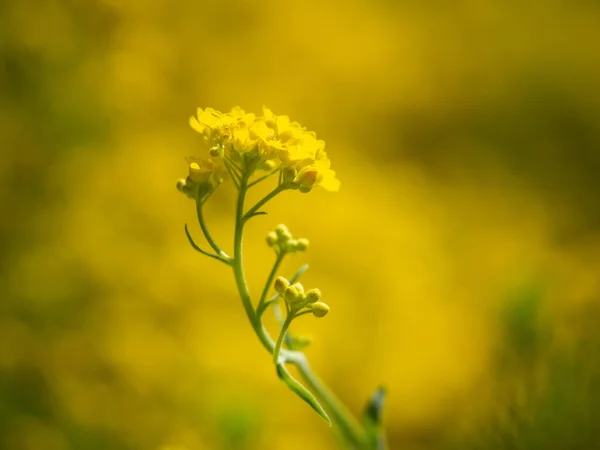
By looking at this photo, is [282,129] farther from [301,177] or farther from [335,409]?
[335,409]

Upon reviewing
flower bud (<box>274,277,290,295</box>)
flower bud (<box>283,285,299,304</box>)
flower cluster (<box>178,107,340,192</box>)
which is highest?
flower cluster (<box>178,107,340,192</box>)

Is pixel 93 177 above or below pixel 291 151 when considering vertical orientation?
above

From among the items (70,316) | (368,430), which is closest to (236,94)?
(70,316)

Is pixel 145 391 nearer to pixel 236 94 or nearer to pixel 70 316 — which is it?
pixel 70 316

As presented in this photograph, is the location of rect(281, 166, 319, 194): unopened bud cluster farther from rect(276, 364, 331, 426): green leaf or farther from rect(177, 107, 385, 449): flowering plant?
rect(276, 364, 331, 426): green leaf

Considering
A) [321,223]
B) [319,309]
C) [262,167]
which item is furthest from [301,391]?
[321,223]

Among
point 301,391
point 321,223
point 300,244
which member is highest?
point 321,223

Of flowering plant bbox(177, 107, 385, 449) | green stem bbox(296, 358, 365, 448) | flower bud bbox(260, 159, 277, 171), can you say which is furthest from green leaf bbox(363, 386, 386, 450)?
flower bud bbox(260, 159, 277, 171)
